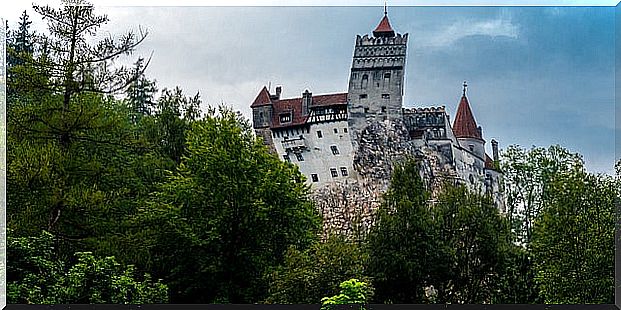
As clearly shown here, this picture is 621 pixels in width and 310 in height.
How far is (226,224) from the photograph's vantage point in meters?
7.15

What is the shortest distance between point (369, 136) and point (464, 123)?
0.83 meters

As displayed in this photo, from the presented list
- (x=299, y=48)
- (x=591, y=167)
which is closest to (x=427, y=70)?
(x=299, y=48)

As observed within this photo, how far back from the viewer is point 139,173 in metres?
7.13

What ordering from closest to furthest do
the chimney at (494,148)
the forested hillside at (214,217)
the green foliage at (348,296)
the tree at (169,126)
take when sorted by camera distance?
the green foliage at (348,296) → the forested hillside at (214,217) → the chimney at (494,148) → the tree at (169,126)

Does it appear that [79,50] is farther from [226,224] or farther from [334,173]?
[334,173]

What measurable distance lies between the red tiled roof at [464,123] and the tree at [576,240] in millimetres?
835

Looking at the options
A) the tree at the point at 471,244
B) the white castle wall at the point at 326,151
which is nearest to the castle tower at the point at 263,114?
the white castle wall at the point at 326,151

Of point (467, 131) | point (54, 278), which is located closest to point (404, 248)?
point (467, 131)

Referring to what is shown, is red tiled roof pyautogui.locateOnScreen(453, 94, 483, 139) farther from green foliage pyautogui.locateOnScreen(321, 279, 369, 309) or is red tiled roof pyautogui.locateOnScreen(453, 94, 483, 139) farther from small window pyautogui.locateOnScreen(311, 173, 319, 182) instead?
green foliage pyautogui.locateOnScreen(321, 279, 369, 309)

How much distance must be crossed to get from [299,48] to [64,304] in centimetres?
295

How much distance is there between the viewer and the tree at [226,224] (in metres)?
7.06

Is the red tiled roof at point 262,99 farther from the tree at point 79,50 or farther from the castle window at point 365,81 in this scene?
the tree at point 79,50

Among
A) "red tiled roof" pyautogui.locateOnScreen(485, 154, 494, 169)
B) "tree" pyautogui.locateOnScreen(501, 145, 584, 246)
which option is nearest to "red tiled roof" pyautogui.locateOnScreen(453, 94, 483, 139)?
"red tiled roof" pyautogui.locateOnScreen(485, 154, 494, 169)

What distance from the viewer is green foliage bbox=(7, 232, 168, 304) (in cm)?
638
